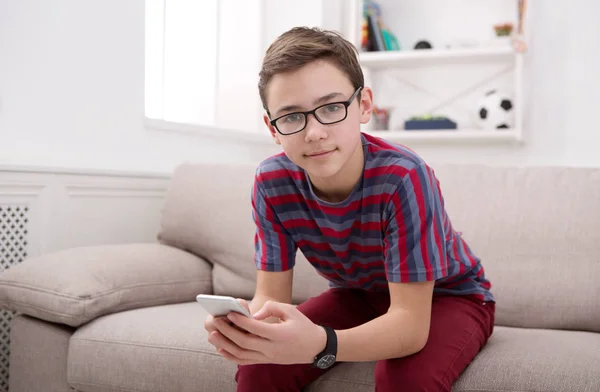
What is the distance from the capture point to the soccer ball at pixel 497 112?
3.50m

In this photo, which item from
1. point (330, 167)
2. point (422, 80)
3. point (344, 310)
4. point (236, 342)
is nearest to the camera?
point (236, 342)

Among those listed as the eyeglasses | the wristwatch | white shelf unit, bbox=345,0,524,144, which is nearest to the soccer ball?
white shelf unit, bbox=345,0,524,144

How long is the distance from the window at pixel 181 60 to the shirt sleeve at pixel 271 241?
192cm

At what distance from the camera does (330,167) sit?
127 centimetres

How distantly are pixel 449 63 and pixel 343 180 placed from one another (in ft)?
8.49

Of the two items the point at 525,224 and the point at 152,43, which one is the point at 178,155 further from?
the point at 525,224

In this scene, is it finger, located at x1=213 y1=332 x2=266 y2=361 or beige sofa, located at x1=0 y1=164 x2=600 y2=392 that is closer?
finger, located at x1=213 y1=332 x2=266 y2=361

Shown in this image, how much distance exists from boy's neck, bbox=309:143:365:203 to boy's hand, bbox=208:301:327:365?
1.05ft

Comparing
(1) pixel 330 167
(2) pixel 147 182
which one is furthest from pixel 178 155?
(1) pixel 330 167

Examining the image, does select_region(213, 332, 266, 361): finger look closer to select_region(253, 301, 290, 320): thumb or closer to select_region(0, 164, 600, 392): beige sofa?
select_region(253, 301, 290, 320): thumb

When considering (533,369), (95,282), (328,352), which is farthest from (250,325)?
(95,282)

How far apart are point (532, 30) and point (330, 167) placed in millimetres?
2752

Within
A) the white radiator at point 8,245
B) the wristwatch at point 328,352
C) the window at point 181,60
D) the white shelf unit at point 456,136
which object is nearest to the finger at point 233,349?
the wristwatch at point 328,352

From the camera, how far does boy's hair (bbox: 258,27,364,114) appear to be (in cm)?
126
